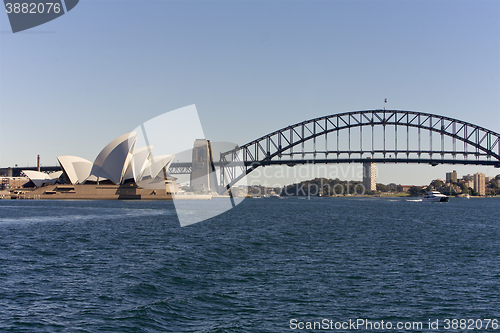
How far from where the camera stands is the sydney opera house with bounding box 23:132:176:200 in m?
91.1

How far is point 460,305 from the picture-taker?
11109mm

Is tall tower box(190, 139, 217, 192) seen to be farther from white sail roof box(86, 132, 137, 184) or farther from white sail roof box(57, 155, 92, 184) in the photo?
white sail roof box(57, 155, 92, 184)

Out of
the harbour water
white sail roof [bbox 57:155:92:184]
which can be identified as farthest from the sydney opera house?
the harbour water

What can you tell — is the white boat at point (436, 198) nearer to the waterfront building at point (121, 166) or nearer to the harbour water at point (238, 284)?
the waterfront building at point (121, 166)

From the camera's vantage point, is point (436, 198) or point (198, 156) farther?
point (198, 156)

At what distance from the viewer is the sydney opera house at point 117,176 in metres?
91.1

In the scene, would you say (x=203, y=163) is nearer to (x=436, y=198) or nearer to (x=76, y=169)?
(x=76, y=169)

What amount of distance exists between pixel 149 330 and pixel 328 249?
12.4 m

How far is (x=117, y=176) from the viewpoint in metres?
95.0

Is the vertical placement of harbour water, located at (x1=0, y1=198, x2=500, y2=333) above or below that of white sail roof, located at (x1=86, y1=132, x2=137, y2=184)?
below

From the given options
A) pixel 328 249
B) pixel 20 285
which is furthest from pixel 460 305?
pixel 20 285

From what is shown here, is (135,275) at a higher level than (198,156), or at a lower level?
lower

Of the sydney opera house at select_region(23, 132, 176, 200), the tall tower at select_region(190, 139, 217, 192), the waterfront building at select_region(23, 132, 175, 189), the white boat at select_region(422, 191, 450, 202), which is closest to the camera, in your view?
the waterfront building at select_region(23, 132, 175, 189)

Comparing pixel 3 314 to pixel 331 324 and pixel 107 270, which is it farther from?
pixel 331 324
